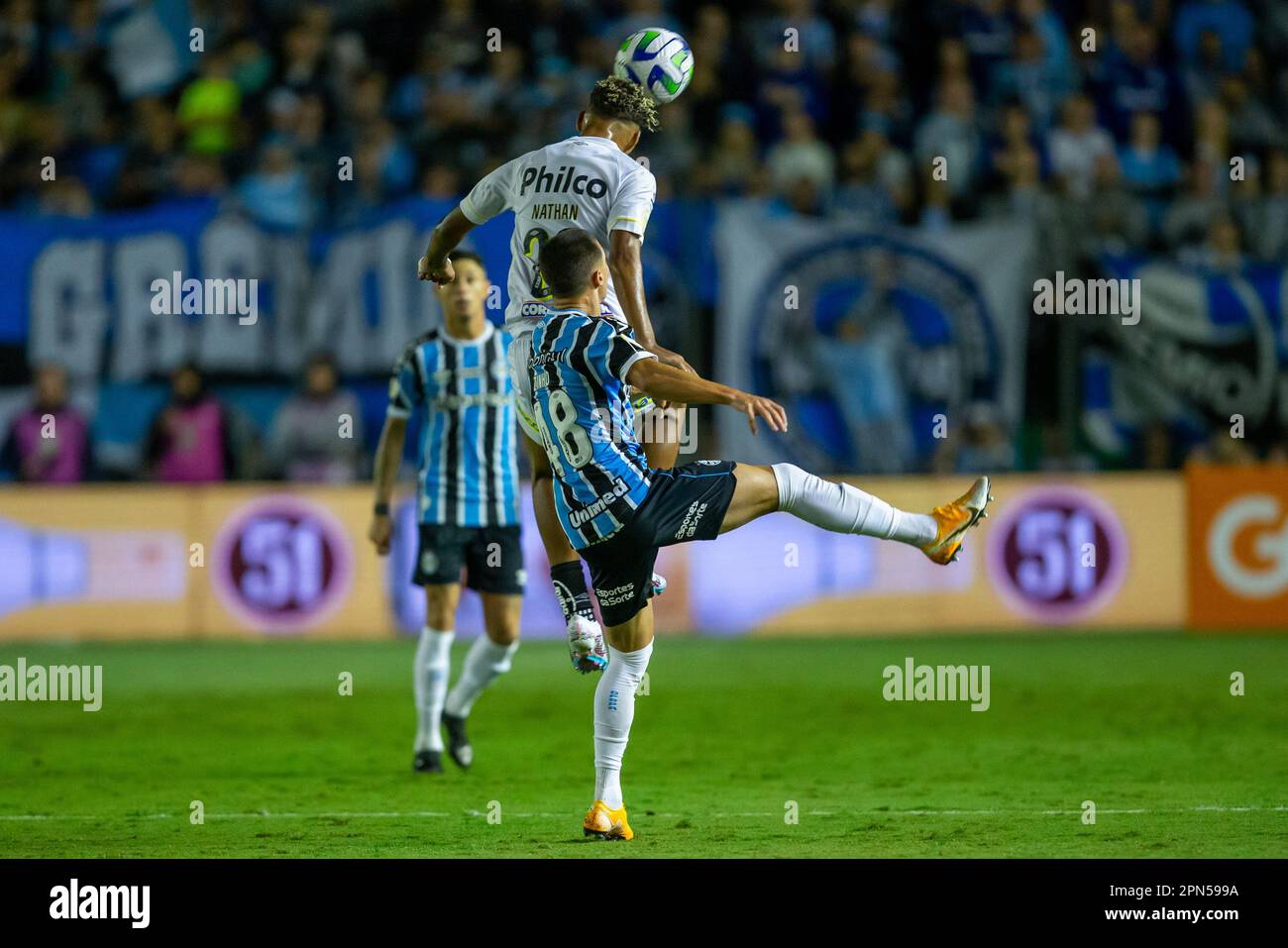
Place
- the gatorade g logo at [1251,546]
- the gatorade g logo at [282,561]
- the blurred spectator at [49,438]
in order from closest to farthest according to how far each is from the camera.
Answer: the gatorade g logo at [282,561] < the gatorade g logo at [1251,546] < the blurred spectator at [49,438]

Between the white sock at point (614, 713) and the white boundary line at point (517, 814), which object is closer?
the white sock at point (614, 713)

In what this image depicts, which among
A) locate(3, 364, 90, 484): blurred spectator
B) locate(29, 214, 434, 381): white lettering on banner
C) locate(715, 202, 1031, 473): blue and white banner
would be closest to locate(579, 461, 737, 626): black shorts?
locate(715, 202, 1031, 473): blue and white banner

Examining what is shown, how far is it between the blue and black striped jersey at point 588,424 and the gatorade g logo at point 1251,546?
10.0 meters

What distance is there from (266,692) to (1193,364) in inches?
331

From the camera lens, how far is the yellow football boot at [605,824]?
7.37 meters

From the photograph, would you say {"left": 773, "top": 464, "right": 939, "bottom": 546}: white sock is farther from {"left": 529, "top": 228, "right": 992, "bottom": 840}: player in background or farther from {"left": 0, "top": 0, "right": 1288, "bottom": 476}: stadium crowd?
{"left": 0, "top": 0, "right": 1288, "bottom": 476}: stadium crowd

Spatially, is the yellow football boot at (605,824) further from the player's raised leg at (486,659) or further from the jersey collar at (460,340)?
the jersey collar at (460,340)

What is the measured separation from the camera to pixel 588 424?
7.34 meters

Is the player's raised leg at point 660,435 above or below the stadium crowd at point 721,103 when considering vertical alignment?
below

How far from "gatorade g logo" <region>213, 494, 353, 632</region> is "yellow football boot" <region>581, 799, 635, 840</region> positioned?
8.84 metres

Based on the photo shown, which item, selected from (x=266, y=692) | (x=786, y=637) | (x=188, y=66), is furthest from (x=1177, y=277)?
(x=188, y=66)

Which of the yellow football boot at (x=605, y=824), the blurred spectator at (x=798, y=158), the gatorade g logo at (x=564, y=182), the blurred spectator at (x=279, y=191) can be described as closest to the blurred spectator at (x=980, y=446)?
the blurred spectator at (x=798, y=158)

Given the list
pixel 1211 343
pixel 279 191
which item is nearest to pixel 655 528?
pixel 1211 343

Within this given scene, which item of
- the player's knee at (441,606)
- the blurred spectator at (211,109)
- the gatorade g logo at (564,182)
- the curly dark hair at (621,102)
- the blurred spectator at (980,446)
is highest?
the blurred spectator at (211,109)
